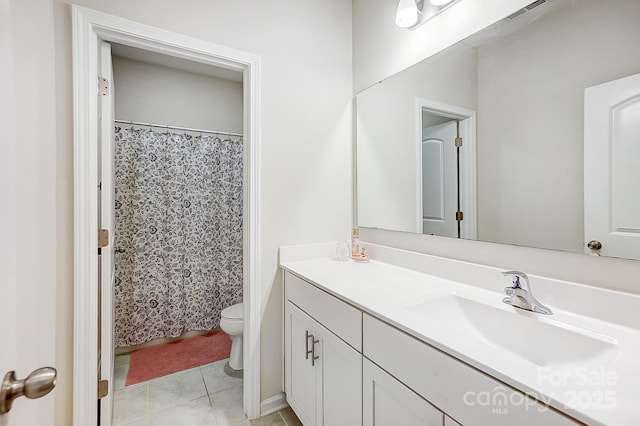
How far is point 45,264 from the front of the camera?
1156 mm

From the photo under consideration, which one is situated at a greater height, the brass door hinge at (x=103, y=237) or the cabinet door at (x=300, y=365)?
the brass door hinge at (x=103, y=237)

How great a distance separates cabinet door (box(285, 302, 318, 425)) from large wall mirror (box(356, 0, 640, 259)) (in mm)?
774

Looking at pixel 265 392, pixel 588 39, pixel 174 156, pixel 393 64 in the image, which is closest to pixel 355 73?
pixel 393 64

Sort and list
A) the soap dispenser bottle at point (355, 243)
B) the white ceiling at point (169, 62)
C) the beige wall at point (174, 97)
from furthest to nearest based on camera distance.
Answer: the beige wall at point (174, 97), the white ceiling at point (169, 62), the soap dispenser bottle at point (355, 243)

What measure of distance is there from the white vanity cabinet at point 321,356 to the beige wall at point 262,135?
0.66ft

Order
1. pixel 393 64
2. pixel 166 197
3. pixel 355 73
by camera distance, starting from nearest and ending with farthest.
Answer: pixel 393 64 < pixel 355 73 < pixel 166 197

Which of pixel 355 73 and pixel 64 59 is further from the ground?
pixel 355 73

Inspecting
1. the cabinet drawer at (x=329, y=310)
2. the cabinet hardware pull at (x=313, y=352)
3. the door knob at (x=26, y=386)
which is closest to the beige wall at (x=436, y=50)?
the cabinet drawer at (x=329, y=310)

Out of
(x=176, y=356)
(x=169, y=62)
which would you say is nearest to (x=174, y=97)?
(x=169, y=62)

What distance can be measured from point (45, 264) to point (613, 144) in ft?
6.88

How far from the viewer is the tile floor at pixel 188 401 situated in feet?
5.17

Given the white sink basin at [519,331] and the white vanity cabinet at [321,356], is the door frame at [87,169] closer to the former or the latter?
the white vanity cabinet at [321,356]

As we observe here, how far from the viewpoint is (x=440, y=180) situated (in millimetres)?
1434

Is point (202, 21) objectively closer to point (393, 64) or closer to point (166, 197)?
point (393, 64)
